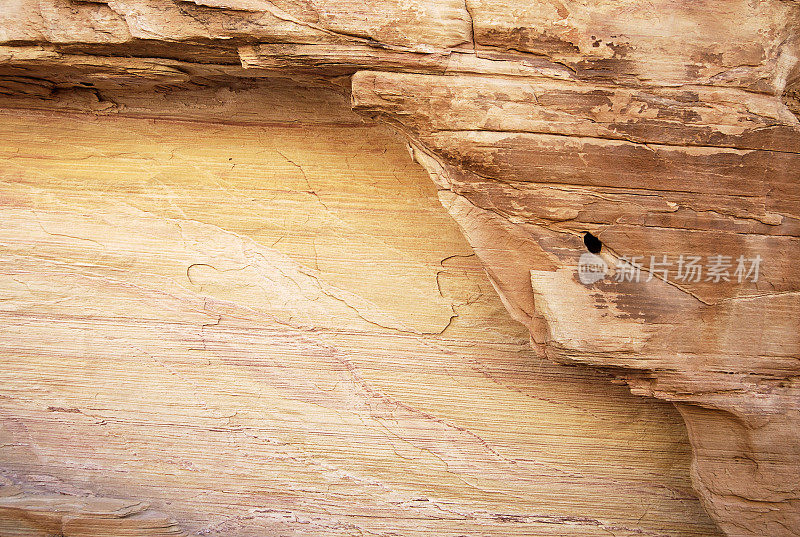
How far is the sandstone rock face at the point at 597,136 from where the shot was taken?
5.56ft

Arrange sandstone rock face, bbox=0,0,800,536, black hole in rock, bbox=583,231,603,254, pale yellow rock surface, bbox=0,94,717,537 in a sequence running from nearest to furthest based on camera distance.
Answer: sandstone rock face, bbox=0,0,800,536, black hole in rock, bbox=583,231,603,254, pale yellow rock surface, bbox=0,94,717,537

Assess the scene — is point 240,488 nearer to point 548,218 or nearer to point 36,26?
point 548,218

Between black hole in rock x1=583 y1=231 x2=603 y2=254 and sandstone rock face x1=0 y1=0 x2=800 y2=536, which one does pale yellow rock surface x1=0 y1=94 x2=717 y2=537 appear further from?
black hole in rock x1=583 y1=231 x2=603 y2=254

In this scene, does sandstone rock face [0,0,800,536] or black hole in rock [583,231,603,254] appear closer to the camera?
sandstone rock face [0,0,800,536]

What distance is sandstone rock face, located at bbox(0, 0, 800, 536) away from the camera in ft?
5.56

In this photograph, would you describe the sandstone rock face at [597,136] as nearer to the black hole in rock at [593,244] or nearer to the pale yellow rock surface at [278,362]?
the black hole in rock at [593,244]
